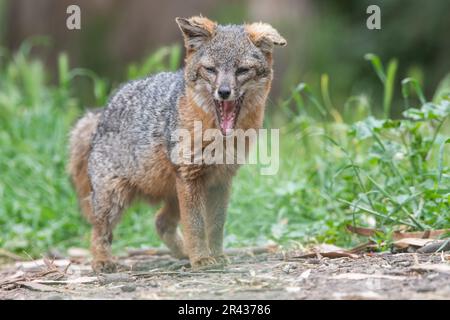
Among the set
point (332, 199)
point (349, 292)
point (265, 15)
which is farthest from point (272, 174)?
point (265, 15)

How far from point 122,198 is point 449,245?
248cm

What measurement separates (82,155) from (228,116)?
5.97ft

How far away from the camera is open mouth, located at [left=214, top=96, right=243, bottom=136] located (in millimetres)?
5312

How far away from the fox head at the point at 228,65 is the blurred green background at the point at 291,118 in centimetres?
95

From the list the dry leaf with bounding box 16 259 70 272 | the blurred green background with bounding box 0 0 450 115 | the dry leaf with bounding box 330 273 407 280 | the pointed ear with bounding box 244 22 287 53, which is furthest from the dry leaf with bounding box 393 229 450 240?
the blurred green background with bounding box 0 0 450 115

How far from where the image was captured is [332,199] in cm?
646

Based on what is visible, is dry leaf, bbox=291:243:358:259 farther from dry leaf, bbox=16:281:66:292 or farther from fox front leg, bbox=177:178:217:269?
dry leaf, bbox=16:281:66:292

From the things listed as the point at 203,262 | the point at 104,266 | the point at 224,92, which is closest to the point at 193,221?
the point at 203,262

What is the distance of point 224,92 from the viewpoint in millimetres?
5043

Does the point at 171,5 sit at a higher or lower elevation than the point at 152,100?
higher

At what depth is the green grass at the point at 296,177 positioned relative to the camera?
582 centimetres
